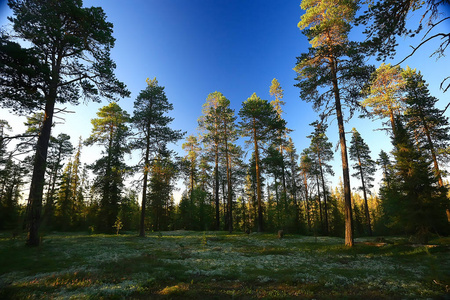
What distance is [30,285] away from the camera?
6.32 m

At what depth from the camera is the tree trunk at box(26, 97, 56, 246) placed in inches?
417

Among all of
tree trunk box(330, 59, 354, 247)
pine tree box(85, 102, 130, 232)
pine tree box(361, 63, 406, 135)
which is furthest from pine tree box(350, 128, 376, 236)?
pine tree box(85, 102, 130, 232)

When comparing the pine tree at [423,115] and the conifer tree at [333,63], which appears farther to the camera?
the pine tree at [423,115]

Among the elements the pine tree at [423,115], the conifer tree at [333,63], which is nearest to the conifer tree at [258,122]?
the conifer tree at [333,63]

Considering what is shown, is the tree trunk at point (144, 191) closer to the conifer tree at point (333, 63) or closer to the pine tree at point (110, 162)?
the pine tree at point (110, 162)

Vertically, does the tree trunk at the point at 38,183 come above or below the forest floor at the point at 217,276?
above

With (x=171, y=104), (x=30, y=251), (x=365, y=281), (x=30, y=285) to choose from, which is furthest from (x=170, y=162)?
(x=365, y=281)

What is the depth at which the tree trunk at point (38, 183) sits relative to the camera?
34.8 ft

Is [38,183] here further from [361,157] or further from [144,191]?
[361,157]

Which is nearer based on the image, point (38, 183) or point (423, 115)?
point (38, 183)

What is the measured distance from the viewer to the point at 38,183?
1098cm

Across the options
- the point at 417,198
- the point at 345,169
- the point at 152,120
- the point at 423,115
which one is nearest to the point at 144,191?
the point at 152,120

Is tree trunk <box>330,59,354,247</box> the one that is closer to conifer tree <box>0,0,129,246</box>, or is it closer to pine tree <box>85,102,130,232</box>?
conifer tree <box>0,0,129,246</box>

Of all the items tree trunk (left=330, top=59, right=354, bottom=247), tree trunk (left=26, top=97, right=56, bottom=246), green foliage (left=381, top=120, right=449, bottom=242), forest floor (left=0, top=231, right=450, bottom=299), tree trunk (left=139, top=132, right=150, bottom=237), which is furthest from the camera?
tree trunk (left=139, top=132, right=150, bottom=237)
